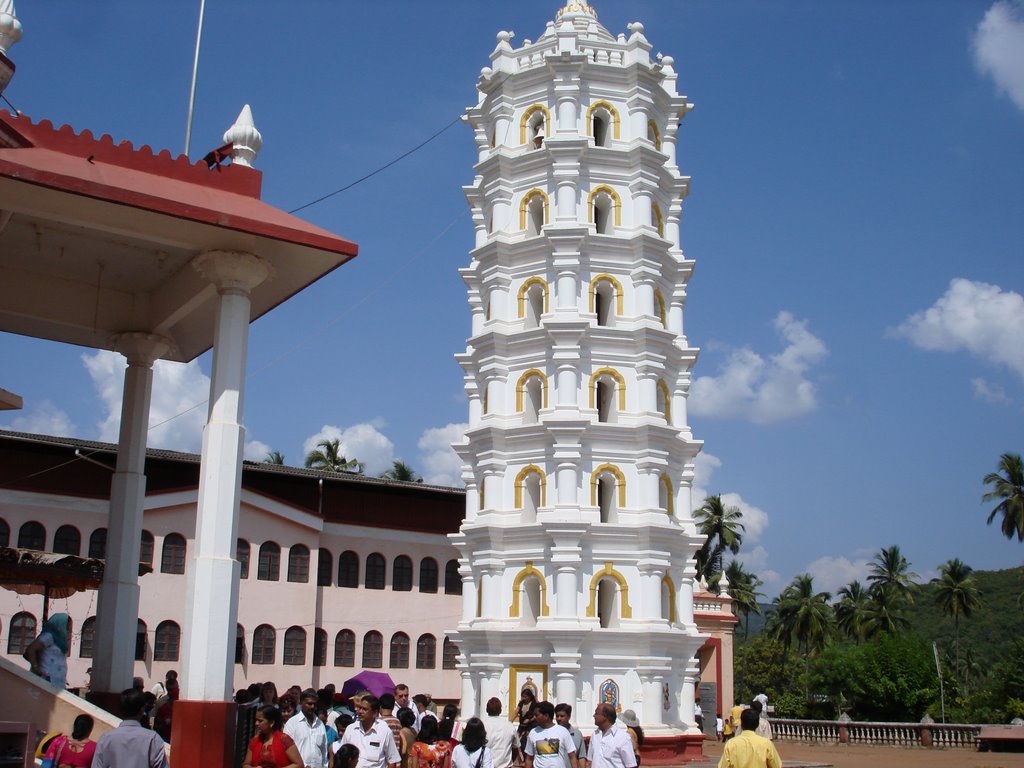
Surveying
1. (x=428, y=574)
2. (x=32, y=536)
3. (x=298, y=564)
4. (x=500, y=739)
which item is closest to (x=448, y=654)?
(x=428, y=574)

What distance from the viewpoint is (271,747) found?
1007 cm

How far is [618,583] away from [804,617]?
5485 centimetres

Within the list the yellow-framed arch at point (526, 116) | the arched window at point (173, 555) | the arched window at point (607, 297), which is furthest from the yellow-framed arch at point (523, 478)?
the arched window at point (173, 555)

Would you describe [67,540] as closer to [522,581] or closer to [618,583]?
[522,581]

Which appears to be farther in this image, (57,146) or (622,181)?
(622,181)

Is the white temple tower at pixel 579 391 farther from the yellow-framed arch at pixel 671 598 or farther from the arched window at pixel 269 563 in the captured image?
the arched window at pixel 269 563

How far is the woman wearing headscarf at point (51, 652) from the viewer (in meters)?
13.6

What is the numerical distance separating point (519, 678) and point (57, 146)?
20.2 m

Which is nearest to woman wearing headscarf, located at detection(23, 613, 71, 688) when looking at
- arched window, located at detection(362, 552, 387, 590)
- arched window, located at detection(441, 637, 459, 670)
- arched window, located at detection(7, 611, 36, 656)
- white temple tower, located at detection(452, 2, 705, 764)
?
white temple tower, located at detection(452, 2, 705, 764)

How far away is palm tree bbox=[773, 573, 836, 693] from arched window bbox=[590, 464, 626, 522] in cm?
5228

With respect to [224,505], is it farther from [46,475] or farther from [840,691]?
[840,691]

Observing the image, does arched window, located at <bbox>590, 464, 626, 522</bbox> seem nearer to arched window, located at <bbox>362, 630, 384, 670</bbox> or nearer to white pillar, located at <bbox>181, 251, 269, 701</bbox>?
arched window, located at <bbox>362, 630, 384, 670</bbox>

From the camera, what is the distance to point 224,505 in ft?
40.3

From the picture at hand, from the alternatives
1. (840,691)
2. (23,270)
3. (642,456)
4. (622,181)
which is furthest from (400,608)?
(23,270)
